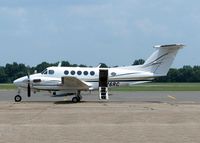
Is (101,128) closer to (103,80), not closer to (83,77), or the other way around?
(83,77)

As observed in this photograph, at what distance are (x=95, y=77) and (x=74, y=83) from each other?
2.05 m

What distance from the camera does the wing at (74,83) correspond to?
115ft

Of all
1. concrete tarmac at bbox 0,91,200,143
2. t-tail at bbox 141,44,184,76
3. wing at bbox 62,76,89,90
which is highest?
t-tail at bbox 141,44,184,76

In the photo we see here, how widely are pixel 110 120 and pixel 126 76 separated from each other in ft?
58.5

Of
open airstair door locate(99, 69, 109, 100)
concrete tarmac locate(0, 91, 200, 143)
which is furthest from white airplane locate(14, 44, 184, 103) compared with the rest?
concrete tarmac locate(0, 91, 200, 143)

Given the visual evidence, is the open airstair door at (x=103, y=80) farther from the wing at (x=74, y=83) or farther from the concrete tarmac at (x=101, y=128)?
the concrete tarmac at (x=101, y=128)

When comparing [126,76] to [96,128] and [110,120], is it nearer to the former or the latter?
[110,120]

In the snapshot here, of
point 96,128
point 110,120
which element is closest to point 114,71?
point 110,120

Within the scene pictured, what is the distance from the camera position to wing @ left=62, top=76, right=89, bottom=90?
3497cm

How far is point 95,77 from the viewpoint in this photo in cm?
3697

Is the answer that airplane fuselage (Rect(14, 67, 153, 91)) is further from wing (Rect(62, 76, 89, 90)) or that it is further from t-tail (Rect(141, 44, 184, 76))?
t-tail (Rect(141, 44, 184, 76))

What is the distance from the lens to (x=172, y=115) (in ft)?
72.8

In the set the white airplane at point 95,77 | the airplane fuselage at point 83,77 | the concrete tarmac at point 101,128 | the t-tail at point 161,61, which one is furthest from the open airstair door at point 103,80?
the concrete tarmac at point 101,128

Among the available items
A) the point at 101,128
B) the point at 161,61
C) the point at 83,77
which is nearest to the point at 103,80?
the point at 83,77
